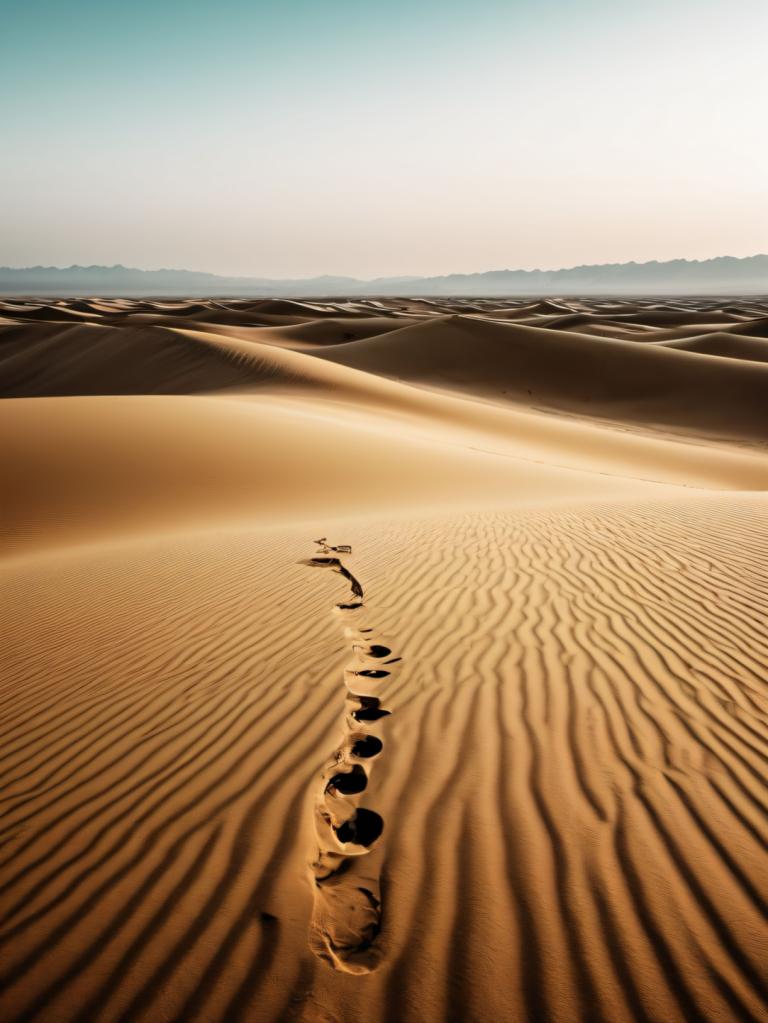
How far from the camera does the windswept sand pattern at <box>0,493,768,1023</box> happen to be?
2107 mm

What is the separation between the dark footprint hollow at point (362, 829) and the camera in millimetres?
2746

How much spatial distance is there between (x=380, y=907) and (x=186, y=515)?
9.06 metres

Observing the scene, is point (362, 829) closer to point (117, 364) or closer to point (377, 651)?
point (377, 651)

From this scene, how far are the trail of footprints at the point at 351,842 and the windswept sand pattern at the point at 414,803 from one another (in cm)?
2

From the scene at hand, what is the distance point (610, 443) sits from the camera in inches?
774

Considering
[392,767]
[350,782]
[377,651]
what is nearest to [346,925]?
[350,782]

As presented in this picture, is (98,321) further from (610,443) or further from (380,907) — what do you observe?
(380,907)

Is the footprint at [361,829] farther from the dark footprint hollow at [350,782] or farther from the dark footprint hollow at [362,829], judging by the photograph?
the dark footprint hollow at [350,782]

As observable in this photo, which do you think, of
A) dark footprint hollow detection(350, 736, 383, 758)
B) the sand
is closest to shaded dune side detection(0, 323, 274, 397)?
the sand

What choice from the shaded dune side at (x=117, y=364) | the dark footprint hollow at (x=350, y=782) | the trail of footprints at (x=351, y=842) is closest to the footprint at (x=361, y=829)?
the trail of footprints at (x=351, y=842)

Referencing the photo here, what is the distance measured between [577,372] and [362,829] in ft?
103

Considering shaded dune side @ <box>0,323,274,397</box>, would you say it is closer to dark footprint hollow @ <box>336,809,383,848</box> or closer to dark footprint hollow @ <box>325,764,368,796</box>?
dark footprint hollow @ <box>325,764,368,796</box>

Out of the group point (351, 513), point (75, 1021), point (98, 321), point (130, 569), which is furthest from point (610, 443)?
point (98, 321)

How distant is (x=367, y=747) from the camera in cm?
341
